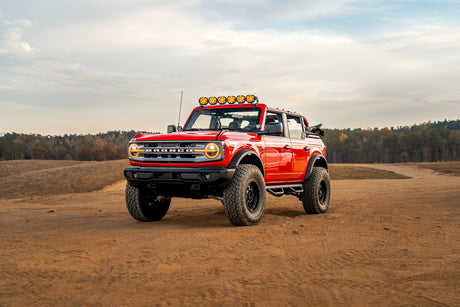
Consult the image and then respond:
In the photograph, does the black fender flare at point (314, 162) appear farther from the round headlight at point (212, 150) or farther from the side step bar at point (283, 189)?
the round headlight at point (212, 150)

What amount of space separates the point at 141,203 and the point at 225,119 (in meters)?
2.48

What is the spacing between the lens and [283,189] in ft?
31.0

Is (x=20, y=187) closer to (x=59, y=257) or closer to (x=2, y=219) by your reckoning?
(x=2, y=219)

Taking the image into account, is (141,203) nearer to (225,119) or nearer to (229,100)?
(225,119)

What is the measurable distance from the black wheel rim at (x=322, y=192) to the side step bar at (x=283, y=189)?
2.60ft

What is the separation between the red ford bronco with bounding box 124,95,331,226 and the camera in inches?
291

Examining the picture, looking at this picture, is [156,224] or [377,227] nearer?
[377,227]

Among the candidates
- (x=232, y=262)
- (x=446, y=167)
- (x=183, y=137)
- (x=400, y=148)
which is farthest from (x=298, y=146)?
(x=400, y=148)

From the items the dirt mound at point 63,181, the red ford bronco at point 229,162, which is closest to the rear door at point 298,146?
the red ford bronco at point 229,162

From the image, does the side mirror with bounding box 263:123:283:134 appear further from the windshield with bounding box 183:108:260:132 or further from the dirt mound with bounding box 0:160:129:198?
the dirt mound with bounding box 0:160:129:198

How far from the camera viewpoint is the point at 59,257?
18.2 feet

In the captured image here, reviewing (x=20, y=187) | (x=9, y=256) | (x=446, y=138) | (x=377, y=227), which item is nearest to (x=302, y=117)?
Result: (x=377, y=227)

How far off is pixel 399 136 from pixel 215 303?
379 ft

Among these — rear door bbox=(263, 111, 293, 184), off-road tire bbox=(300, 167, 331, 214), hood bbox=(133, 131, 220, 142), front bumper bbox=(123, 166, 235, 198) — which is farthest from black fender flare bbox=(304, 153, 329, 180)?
hood bbox=(133, 131, 220, 142)
